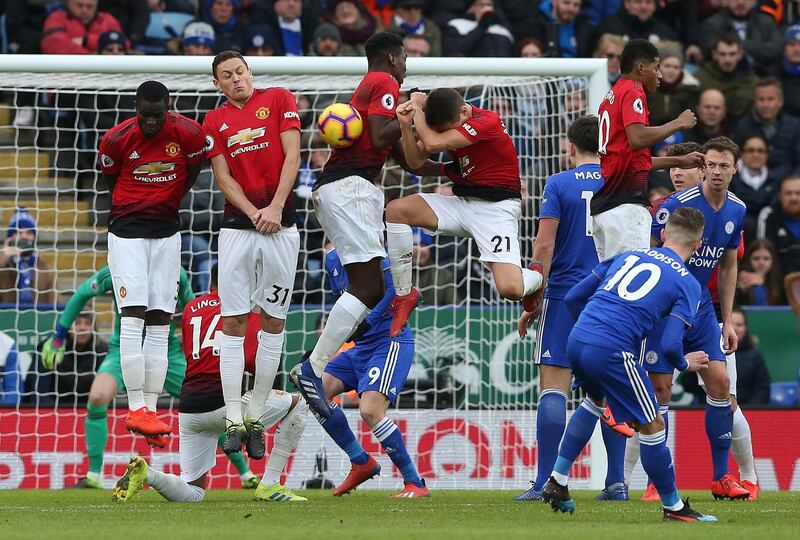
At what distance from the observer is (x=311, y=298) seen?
13.4m

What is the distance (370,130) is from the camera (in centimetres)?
888

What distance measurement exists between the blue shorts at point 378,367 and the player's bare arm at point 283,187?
4.88 ft

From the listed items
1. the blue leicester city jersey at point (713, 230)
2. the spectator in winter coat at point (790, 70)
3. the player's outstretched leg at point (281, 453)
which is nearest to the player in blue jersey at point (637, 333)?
the blue leicester city jersey at point (713, 230)

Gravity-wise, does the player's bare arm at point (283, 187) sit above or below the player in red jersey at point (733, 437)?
above

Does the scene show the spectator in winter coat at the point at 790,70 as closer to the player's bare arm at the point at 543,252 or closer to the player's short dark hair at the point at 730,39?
the player's short dark hair at the point at 730,39

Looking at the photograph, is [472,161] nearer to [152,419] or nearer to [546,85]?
[152,419]

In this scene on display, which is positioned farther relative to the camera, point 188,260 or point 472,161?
point 188,260

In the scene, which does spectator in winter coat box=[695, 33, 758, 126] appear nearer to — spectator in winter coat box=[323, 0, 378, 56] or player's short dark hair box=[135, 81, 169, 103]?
spectator in winter coat box=[323, 0, 378, 56]

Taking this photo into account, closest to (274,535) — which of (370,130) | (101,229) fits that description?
(370,130)

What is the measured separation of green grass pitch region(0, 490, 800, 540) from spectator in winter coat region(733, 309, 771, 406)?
2708 mm

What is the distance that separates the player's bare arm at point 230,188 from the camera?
8773mm

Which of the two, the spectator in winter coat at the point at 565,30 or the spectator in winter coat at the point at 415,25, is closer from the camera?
the spectator in winter coat at the point at 415,25

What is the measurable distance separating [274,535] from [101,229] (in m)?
7.41

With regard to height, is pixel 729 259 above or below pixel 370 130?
below
